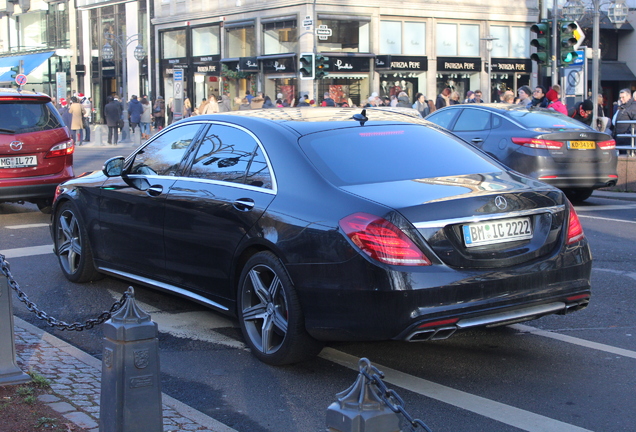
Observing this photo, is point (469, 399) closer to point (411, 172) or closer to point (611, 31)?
point (411, 172)

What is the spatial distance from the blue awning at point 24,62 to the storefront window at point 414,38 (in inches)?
1176

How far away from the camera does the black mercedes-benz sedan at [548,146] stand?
13.0 m

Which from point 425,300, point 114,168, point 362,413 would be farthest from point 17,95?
point 362,413

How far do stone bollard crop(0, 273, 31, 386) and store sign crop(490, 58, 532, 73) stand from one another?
41272mm

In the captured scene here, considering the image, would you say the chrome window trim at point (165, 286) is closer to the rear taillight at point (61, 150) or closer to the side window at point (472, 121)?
the rear taillight at point (61, 150)

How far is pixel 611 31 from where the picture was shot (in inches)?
1740

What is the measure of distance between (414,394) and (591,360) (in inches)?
51.9

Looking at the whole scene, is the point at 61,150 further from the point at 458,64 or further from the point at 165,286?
the point at 458,64

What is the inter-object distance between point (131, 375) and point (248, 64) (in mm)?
41024

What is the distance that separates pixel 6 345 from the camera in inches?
181

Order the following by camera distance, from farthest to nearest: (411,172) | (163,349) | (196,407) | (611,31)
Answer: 1. (611,31)
2. (163,349)
3. (411,172)
4. (196,407)

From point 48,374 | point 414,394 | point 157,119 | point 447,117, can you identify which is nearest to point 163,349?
point 48,374

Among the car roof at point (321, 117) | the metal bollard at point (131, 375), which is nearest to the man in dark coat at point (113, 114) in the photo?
the car roof at point (321, 117)

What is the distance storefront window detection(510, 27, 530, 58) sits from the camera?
Answer: 44.5m
